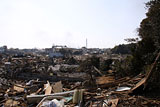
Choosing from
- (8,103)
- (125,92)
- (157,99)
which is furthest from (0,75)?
(157,99)

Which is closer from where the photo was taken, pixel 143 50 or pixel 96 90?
pixel 96 90

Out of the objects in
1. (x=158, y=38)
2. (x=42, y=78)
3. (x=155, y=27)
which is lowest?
(x=42, y=78)

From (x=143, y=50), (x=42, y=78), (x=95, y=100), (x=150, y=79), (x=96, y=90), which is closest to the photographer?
(x=95, y=100)

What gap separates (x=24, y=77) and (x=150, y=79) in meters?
11.2

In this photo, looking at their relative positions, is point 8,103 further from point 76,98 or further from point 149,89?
point 149,89

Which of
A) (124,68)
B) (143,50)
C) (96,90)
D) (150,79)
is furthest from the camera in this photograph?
(124,68)

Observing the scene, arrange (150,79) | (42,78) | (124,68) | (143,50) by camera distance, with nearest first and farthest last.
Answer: (150,79), (143,50), (124,68), (42,78)

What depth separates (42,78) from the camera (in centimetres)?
1326

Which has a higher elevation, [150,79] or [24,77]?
[150,79]

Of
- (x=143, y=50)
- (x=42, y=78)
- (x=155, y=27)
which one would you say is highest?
(x=155, y=27)

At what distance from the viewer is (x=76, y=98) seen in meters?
5.69

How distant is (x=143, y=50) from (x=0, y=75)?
1265 centimetres

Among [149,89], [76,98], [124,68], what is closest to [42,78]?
[124,68]

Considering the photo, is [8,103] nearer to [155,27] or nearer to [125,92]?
[125,92]
